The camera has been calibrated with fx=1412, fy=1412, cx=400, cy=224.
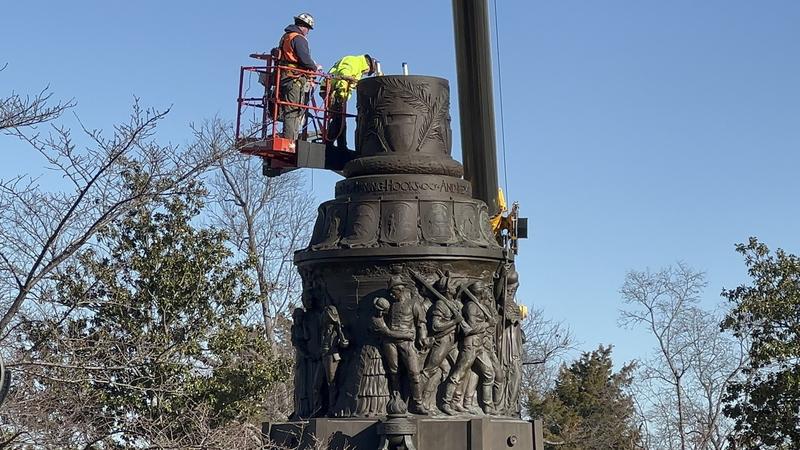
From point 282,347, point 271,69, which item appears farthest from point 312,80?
point 282,347

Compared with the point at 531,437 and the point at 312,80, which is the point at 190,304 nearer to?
the point at 312,80

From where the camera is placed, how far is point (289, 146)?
18.2m

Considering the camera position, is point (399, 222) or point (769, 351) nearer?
point (399, 222)

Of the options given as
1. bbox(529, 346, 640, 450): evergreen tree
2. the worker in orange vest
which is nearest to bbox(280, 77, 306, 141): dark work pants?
the worker in orange vest

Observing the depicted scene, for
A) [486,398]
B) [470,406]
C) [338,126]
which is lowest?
[470,406]

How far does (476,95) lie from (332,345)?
16.3ft

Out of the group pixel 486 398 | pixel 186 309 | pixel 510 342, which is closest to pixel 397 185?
pixel 510 342

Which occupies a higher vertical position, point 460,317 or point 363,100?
point 363,100

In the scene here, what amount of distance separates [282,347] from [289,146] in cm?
1985

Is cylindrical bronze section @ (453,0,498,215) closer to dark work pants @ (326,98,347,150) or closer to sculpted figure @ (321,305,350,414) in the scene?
dark work pants @ (326,98,347,150)

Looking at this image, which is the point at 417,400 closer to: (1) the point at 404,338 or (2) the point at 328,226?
(1) the point at 404,338

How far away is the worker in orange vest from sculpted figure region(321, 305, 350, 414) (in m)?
2.89

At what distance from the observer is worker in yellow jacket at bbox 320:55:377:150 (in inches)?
734

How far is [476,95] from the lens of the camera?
773 inches
